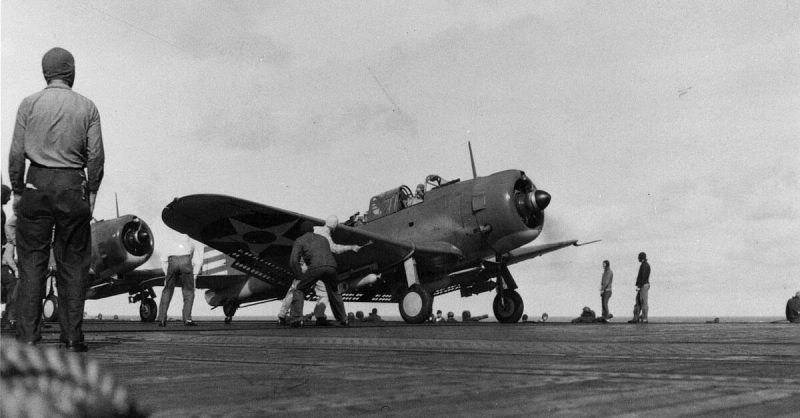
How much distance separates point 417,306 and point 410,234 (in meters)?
1.83

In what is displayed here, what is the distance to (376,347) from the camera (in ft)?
15.4

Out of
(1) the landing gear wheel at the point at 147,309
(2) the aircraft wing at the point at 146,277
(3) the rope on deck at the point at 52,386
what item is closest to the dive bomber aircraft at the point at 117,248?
(2) the aircraft wing at the point at 146,277

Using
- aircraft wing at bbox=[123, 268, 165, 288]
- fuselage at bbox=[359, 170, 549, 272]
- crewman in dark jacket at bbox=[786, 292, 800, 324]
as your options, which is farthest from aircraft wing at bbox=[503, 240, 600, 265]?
aircraft wing at bbox=[123, 268, 165, 288]

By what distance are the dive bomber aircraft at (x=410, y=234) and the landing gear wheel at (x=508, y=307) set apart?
2 cm

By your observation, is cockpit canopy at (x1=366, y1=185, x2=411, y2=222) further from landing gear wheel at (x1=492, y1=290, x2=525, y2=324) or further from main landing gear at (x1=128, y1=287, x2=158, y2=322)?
main landing gear at (x1=128, y1=287, x2=158, y2=322)

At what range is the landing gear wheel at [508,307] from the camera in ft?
47.0

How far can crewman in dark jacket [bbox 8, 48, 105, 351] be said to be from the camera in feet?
14.1

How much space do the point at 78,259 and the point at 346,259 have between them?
9.32 m

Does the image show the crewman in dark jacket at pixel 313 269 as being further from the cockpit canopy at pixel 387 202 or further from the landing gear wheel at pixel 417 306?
the cockpit canopy at pixel 387 202

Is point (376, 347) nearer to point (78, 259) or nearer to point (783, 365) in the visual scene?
point (78, 259)

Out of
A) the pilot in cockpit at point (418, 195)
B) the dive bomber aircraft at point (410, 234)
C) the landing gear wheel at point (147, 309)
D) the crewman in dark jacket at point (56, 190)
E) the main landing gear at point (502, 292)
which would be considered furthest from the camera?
the landing gear wheel at point (147, 309)

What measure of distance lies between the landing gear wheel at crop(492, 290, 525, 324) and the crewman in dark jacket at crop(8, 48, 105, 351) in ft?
35.1

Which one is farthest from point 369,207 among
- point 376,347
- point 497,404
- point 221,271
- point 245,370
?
point 497,404

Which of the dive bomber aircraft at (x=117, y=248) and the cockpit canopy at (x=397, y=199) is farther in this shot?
the dive bomber aircraft at (x=117, y=248)
